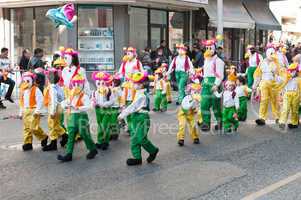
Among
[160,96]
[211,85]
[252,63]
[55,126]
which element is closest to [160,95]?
[160,96]

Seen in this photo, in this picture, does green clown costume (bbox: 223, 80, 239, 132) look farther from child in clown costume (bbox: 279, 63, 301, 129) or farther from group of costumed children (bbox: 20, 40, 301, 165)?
child in clown costume (bbox: 279, 63, 301, 129)

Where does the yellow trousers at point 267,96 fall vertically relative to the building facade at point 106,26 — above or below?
below

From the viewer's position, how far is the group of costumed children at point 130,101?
25.0 ft

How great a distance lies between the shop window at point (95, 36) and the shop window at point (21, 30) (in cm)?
267

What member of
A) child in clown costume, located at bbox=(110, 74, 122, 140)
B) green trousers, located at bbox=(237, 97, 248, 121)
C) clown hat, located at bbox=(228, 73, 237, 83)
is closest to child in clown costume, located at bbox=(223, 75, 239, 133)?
clown hat, located at bbox=(228, 73, 237, 83)

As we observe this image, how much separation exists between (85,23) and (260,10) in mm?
12957

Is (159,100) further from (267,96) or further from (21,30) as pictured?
(21,30)

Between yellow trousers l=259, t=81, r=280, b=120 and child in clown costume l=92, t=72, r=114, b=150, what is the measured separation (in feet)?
12.1

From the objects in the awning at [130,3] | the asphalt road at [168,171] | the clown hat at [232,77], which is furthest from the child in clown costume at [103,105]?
the awning at [130,3]

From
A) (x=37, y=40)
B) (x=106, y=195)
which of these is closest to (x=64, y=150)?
(x=106, y=195)

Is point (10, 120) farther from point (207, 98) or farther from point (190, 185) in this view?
point (190, 185)

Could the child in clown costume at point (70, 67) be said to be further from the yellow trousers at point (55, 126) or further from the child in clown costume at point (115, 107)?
the child in clown costume at point (115, 107)

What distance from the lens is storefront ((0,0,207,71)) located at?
18.8 meters

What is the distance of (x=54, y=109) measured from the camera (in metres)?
8.50
